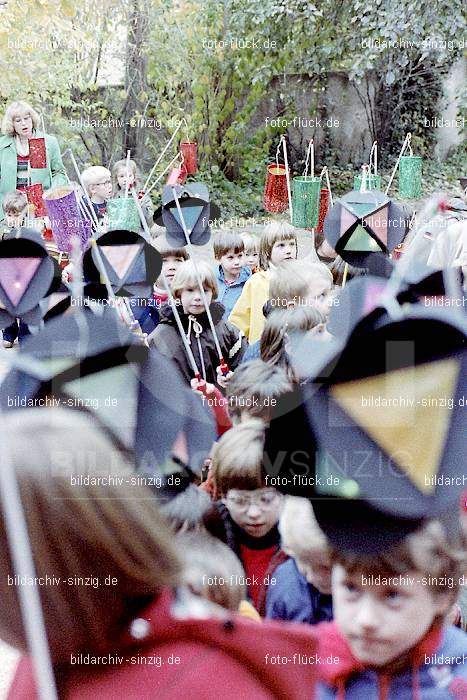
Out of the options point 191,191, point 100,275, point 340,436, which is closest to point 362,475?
point 340,436

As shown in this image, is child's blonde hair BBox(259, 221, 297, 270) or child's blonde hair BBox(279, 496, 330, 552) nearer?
child's blonde hair BBox(279, 496, 330, 552)

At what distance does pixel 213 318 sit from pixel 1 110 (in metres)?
5.48

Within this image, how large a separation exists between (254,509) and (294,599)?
240 millimetres

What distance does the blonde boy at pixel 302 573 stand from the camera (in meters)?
1.29

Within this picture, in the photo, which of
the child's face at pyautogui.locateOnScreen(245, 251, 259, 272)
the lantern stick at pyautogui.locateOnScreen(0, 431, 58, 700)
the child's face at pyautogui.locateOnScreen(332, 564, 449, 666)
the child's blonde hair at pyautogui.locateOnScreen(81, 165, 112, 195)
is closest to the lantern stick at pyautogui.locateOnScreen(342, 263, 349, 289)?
the child's face at pyautogui.locateOnScreen(245, 251, 259, 272)

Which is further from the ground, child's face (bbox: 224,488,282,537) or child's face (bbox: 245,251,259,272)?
child's face (bbox: 224,488,282,537)

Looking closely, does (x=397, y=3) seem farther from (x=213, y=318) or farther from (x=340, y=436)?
(x=340, y=436)

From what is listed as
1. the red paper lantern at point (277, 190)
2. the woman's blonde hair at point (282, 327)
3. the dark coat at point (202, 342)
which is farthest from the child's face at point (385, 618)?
the red paper lantern at point (277, 190)

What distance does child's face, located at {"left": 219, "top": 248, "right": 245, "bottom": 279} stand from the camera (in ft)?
11.4

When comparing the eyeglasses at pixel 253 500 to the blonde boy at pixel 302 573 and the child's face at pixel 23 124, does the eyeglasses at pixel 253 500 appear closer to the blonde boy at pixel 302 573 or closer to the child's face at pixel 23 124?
the blonde boy at pixel 302 573

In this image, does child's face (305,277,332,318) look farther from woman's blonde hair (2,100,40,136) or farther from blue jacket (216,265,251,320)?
woman's blonde hair (2,100,40,136)

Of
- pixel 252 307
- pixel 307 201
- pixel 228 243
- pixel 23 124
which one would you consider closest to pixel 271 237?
pixel 228 243

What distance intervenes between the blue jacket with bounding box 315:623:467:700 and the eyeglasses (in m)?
0.52

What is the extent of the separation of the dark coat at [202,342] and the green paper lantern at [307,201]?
1.59 m
